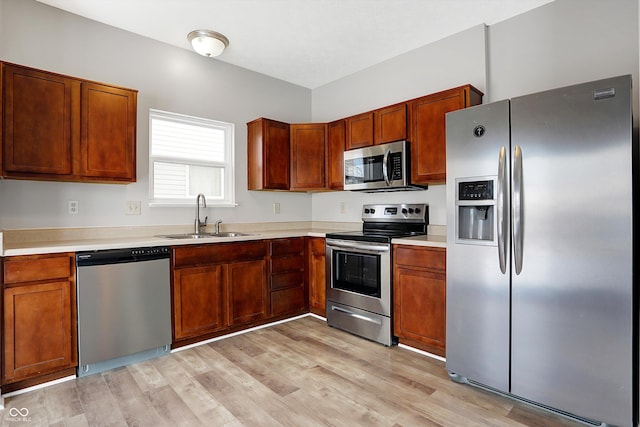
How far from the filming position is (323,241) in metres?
3.63

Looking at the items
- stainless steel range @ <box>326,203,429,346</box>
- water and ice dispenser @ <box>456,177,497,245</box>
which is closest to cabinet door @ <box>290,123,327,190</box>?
stainless steel range @ <box>326,203,429,346</box>

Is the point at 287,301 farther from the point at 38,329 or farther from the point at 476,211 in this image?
the point at 476,211

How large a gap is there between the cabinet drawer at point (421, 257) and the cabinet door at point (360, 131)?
123cm

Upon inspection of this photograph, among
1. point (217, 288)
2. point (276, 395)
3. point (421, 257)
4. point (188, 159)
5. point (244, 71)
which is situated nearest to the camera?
point (276, 395)

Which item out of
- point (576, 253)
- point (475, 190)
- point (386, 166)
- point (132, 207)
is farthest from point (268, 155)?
point (576, 253)

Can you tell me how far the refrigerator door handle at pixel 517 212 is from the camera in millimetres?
2018

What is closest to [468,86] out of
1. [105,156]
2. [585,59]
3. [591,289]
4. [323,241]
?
[585,59]

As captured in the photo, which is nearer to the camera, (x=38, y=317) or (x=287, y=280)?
(x=38, y=317)

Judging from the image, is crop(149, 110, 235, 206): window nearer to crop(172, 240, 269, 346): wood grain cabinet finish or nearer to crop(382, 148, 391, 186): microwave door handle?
crop(172, 240, 269, 346): wood grain cabinet finish

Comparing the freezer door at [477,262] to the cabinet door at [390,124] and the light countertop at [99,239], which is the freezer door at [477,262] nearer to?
the light countertop at [99,239]

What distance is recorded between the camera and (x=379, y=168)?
11.0 ft

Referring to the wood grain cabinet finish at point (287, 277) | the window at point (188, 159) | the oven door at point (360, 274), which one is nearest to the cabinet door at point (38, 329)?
the window at point (188, 159)

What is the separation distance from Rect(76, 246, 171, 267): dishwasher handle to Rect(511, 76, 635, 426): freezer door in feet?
8.34

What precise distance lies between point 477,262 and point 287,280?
1999 millimetres
